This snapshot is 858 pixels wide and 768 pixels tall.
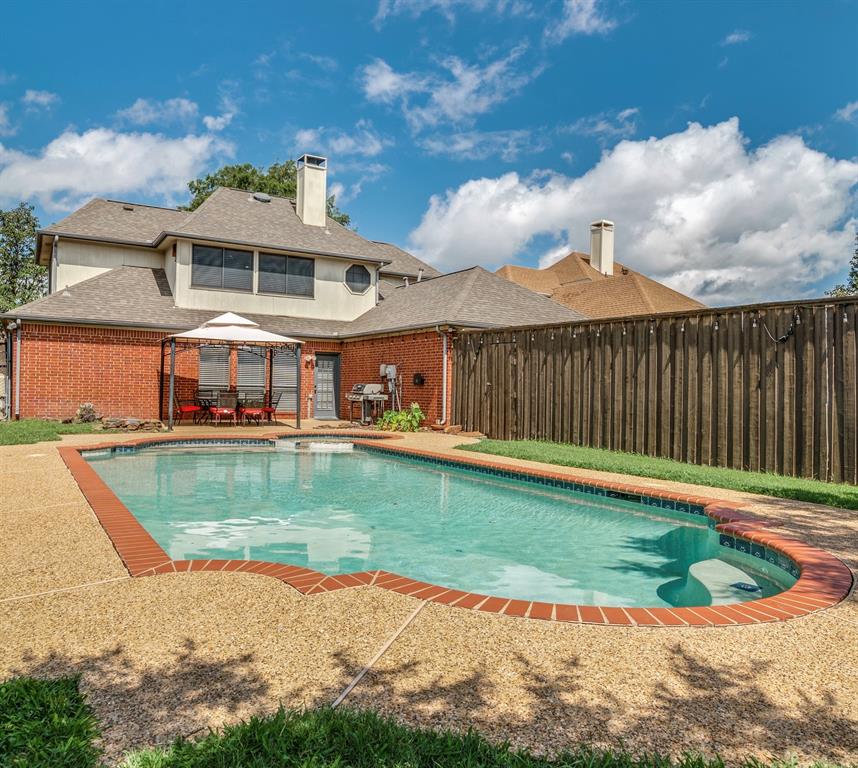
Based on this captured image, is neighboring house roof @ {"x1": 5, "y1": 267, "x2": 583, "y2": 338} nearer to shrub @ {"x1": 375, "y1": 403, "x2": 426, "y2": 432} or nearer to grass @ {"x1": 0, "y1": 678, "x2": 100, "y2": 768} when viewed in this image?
shrub @ {"x1": 375, "y1": 403, "x2": 426, "y2": 432}

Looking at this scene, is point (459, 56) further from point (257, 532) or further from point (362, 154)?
point (257, 532)

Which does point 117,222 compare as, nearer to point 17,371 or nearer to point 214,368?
point 214,368

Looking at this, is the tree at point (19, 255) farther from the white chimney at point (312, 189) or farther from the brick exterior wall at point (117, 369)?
the brick exterior wall at point (117, 369)

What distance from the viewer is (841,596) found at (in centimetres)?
371

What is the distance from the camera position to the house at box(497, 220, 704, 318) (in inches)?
990

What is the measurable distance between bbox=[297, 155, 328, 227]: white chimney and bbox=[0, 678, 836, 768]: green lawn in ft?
70.3

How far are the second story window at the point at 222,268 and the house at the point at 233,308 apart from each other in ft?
0.11

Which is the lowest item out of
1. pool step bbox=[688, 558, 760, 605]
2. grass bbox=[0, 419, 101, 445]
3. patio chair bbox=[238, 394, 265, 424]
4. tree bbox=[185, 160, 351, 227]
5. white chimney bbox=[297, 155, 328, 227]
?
pool step bbox=[688, 558, 760, 605]

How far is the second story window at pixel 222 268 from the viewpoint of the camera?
18.7 metres

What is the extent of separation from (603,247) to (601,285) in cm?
875

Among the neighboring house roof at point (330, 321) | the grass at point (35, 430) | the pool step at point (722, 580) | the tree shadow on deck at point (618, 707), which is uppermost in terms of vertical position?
the neighboring house roof at point (330, 321)

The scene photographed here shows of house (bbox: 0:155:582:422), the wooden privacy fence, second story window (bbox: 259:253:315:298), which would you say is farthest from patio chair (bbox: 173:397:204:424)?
the wooden privacy fence

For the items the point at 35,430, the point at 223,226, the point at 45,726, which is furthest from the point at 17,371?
the point at 45,726

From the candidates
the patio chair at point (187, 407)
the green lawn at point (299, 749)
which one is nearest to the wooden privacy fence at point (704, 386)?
the green lawn at point (299, 749)
